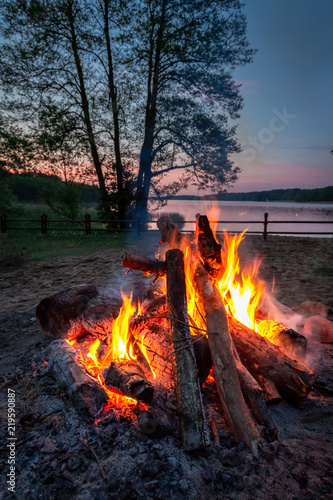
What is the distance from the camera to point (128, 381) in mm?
2355

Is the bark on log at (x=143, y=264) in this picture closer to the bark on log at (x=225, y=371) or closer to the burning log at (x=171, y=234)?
the bark on log at (x=225, y=371)

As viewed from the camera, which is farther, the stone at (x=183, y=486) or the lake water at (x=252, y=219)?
the lake water at (x=252, y=219)

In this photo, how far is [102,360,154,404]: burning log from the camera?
2309mm

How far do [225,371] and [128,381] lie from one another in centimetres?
87

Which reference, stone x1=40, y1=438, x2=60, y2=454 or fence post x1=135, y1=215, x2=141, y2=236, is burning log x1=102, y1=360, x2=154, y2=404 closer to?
stone x1=40, y1=438, x2=60, y2=454

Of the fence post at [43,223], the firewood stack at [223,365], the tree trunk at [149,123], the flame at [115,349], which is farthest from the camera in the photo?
the fence post at [43,223]

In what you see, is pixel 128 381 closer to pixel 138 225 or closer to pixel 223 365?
pixel 223 365

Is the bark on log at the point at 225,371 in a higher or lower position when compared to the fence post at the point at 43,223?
lower

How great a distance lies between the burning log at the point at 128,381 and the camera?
2.31 meters

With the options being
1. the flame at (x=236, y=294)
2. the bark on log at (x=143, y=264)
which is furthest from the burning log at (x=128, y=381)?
the flame at (x=236, y=294)

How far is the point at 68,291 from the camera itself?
397 cm

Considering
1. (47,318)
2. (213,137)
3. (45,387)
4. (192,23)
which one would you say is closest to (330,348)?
(45,387)

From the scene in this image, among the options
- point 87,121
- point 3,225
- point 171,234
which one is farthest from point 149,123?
point 171,234

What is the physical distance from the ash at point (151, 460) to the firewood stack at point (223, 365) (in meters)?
0.14
